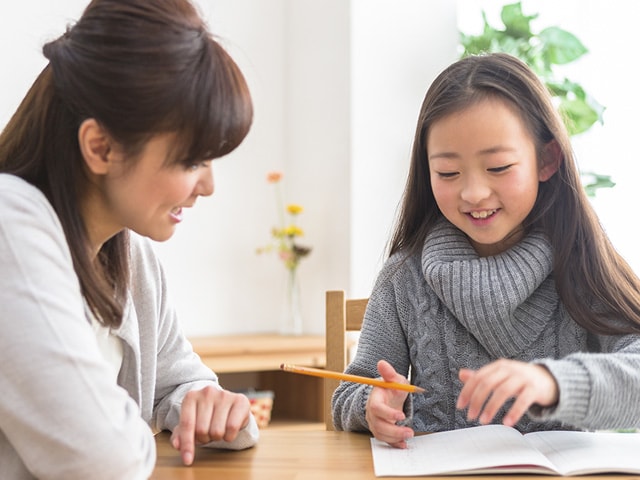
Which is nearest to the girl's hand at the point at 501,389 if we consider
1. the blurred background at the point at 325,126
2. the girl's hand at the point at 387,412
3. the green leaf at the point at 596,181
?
the girl's hand at the point at 387,412

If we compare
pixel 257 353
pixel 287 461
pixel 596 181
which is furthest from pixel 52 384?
pixel 596 181

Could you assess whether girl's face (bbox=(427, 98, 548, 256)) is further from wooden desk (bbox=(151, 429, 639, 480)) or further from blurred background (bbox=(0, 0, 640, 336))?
blurred background (bbox=(0, 0, 640, 336))

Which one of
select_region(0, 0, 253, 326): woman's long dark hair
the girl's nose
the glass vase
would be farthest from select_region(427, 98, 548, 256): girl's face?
the glass vase

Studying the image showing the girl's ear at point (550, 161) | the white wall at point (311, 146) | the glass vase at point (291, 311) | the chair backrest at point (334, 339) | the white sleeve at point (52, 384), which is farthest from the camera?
the glass vase at point (291, 311)

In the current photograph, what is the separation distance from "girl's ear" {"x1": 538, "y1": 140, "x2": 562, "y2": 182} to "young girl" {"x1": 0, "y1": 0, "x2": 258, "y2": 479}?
594mm

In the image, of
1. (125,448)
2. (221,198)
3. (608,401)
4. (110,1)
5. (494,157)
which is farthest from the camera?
(221,198)

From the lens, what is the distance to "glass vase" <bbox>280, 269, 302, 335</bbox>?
3381 mm

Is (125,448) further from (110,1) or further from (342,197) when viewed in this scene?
(342,197)

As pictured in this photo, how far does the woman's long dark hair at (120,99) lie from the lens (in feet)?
3.23

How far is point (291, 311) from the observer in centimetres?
340

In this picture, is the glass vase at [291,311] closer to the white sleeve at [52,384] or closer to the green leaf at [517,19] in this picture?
the green leaf at [517,19]

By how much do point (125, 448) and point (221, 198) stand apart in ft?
8.36

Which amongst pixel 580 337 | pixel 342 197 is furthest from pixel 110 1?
pixel 342 197

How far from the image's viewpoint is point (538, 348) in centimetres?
142
